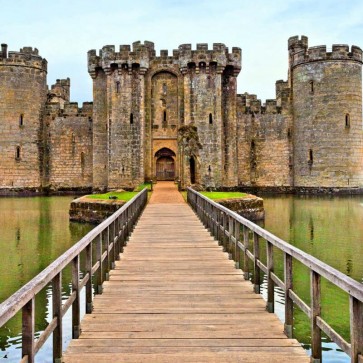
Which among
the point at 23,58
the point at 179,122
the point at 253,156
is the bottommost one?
the point at 253,156

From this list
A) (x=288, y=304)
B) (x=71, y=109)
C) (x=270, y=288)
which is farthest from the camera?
(x=71, y=109)

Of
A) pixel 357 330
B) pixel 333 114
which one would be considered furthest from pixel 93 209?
pixel 333 114

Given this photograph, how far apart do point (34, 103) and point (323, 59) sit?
21.9 metres

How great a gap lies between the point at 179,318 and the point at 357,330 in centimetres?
263

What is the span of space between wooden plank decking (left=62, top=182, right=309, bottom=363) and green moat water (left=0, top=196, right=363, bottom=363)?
3.64ft

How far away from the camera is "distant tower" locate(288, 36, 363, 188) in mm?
36281

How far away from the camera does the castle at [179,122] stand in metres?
35.0

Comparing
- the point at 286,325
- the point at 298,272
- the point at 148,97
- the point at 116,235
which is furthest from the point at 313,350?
the point at 148,97

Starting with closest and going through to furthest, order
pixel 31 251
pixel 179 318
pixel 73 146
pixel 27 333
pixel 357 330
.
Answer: pixel 357 330 → pixel 27 333 → pixel 179 318 → pixel 31 251 → pixel 73 146

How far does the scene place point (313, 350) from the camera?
441 centimetres

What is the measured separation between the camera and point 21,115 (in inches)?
1483

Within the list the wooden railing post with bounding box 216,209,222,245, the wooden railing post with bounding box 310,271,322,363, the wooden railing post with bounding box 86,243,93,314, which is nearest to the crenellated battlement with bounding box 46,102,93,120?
the wooden railing post with bounding box 216,209,222,245

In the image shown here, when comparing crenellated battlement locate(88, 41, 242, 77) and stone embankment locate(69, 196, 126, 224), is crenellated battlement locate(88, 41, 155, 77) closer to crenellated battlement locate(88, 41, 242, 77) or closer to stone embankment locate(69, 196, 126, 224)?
crenellated battlement locate(88, 41, 242, 77)

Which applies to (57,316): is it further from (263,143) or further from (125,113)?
(263,143)
